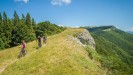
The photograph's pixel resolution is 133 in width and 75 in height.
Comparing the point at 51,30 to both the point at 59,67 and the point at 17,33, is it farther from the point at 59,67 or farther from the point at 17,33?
the point at 59,67

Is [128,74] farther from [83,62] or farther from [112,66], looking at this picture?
[83,62]

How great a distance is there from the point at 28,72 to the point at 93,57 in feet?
56.5

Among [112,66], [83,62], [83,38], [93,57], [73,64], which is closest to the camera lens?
[73,64]

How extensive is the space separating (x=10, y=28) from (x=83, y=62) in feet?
277

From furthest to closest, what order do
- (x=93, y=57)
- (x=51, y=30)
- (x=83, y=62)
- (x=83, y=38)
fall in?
(x=51, y=30) < (x=83, y=38) < (x=93, y=57) < (x=83, y=62)

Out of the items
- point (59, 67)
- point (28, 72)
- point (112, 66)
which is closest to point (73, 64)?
point (59, 67)

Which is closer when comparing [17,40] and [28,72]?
[28,72]

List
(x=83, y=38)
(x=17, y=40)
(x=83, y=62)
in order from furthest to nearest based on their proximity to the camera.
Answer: (x=17, y=40)
(x=83, y=38)
(x=83, y=62)

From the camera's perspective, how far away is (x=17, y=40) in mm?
108750

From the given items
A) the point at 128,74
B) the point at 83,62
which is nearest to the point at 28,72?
the point at 83,62

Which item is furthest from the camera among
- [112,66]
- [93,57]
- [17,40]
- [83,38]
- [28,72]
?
[17,40]

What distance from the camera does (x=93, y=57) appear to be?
141ft

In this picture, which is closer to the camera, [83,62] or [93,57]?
[83,62]

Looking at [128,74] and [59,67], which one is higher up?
[59,67]
